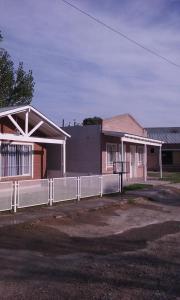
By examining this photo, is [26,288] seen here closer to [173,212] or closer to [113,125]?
[173,212]

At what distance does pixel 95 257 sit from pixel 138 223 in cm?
500

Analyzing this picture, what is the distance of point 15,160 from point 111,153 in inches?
318

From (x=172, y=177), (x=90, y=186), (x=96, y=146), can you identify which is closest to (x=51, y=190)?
(x=90, y=186)

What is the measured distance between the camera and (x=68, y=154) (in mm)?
27047

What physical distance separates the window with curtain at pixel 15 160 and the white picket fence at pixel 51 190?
12.8ft

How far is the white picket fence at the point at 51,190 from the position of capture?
14.2 meters

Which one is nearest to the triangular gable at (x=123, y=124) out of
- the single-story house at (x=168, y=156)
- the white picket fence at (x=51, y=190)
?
the white picket fence at (x=51, y=190)

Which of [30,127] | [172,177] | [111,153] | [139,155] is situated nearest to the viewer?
[30,127]

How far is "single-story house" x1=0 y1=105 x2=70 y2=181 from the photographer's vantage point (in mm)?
19250

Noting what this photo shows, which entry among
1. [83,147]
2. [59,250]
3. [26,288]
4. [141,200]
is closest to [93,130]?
[83,147]

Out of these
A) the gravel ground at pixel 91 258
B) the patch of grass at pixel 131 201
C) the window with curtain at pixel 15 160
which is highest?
the window with curtain at pixel 15 160

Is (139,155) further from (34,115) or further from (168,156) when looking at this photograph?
(168,156)

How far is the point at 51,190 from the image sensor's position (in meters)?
16.1

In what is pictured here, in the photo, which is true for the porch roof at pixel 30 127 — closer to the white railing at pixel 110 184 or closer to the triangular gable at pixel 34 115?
the triangular gable at pixel 34 115
